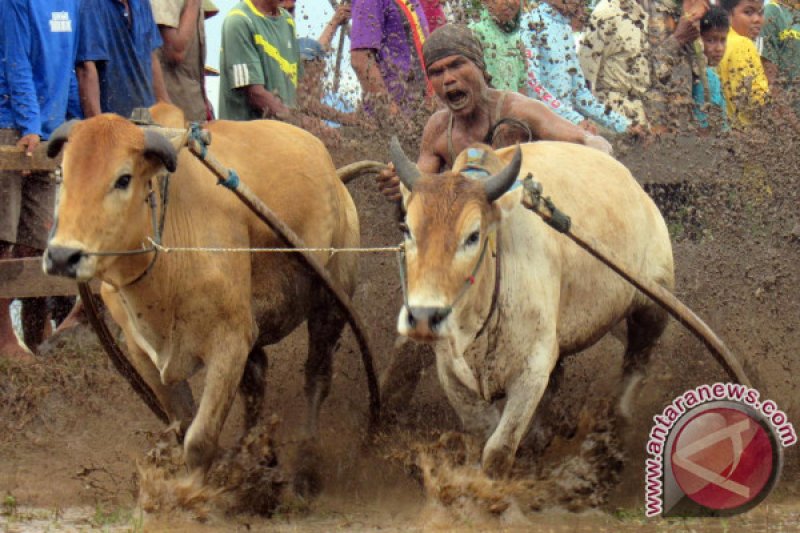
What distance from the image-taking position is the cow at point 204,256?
6.07 m

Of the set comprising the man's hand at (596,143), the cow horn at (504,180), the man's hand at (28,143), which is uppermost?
the cow horn at (504,180)

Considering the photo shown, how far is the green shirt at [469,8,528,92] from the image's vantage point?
938cm

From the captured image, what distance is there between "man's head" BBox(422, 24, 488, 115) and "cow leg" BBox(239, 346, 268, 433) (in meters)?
1.54

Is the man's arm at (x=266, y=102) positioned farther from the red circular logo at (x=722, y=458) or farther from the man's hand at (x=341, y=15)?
the red circular logo at (x=722, y=458)

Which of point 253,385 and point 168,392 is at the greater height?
point 168,392

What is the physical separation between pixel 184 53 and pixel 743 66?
4.04 m

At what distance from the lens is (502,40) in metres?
9.38

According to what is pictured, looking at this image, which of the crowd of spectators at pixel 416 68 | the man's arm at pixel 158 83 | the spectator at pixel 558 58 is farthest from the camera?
the spectator at pixel 558 58

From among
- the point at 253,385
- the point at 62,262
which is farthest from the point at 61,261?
the point at 253,385

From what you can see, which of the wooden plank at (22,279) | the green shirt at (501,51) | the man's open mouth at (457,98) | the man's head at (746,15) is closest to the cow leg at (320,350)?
the man's open mouth at (457,98)

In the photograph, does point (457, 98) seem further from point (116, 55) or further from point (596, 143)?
point (116, 55)

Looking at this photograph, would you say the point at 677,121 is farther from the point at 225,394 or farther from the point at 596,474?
the point at 225,394

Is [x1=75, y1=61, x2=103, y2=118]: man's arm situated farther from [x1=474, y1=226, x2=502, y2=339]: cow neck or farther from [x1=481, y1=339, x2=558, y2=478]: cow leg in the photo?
[x1=481, y1=339, x2=558, y2=478]: cow leg

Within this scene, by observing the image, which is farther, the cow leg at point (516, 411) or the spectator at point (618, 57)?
the spectator at point (618, 57)
